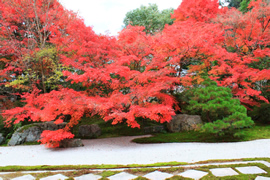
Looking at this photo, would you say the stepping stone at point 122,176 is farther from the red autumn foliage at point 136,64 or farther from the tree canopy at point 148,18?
the tree canopy at point 148,18

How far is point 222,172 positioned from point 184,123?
16.0 feet

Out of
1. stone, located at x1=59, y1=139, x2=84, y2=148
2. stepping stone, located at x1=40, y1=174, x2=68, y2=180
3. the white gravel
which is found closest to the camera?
stepping stone, located at x1=40, y1=174, x2=68, y2=180

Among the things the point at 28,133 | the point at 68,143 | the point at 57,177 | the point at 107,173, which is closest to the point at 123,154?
the point at 107,173

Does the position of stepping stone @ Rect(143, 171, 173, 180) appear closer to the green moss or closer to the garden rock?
the green moss

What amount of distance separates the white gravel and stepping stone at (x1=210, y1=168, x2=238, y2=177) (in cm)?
89

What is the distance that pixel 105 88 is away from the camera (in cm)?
895

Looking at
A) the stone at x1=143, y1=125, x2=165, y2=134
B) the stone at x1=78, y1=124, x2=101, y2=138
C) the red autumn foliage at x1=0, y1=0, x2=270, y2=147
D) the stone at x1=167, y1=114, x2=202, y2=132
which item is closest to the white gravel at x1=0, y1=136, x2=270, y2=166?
the red autumn foliage at x1=0, y1=0, x2=270, y2=147

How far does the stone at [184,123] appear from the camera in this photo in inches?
308

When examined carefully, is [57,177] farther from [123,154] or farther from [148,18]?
[148,18]

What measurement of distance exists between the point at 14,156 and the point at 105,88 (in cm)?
457

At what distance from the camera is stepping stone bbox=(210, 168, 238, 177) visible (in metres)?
3.07

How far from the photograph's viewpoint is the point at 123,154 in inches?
211

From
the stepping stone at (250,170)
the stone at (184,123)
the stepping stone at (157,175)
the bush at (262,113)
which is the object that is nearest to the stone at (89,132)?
the stone at (184,123)

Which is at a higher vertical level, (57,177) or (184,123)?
(184,123)
